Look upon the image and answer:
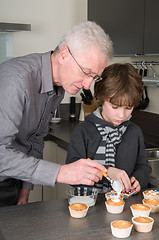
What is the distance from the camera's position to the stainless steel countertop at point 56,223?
3.76 ft

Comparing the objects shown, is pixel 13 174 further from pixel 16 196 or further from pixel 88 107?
pixel 88 107

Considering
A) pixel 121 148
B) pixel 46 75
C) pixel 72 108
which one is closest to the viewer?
pixel 46 75

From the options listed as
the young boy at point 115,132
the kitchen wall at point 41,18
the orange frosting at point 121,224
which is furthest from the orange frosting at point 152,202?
the kitchen wall at point 41,18

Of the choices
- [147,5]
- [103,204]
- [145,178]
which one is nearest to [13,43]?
[147,5]

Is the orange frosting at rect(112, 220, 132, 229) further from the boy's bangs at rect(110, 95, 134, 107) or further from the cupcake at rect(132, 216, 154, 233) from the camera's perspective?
the boy's bangs at rect(110, 95, 134, 107)

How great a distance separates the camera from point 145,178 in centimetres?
180

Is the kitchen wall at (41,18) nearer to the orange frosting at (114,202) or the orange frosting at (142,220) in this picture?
the orange frosting at (114,202)

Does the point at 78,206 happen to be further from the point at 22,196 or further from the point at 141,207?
the point at 22,196

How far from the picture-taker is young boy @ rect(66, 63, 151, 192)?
179 cm

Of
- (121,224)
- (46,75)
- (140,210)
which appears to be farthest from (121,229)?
(46,75)

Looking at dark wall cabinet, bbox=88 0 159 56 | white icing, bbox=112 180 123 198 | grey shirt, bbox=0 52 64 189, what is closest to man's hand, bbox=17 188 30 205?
grey shirt, bbox=0 52 64 189

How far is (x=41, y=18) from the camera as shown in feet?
10.7

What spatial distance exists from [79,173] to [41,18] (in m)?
2.22

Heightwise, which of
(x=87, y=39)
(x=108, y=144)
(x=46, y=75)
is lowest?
(x=108, y=144)
